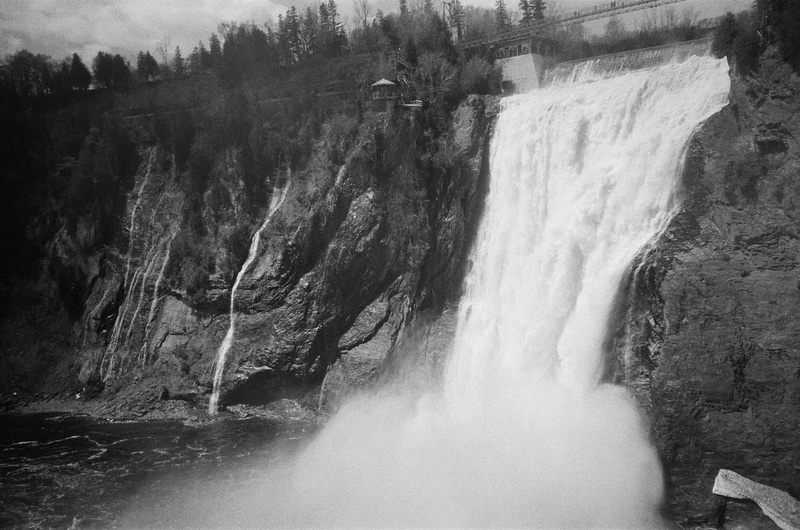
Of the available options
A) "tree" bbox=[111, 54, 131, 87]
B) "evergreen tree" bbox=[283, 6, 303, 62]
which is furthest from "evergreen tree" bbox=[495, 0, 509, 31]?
"tree" bbox=[111, 54, 131, 87]

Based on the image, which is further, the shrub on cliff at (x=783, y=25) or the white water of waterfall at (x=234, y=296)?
the white water of waterfall at (x=234, y=296)

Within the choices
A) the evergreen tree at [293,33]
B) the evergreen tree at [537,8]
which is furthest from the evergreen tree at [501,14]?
the evergreen tree at [293,33]

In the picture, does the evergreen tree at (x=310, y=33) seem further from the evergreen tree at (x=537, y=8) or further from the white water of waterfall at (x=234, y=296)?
the white water of waterfall at (x=234, y=296)

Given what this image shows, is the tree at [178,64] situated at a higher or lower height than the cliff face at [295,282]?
higher

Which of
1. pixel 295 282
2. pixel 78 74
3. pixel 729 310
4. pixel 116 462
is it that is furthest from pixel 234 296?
pixel 78 74

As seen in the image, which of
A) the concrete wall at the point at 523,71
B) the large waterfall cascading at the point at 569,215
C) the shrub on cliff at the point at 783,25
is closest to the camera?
the shrub on cliff at the point at 783,25

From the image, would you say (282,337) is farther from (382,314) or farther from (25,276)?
(25,276)

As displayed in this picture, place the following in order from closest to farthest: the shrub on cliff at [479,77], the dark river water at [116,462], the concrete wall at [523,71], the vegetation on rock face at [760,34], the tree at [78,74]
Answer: the vegetation on rock face at [760,34], the dark river water at [116,462], the shrub on cliff at [479,77], the concrete wall at [523,71], the tree at [78,74]

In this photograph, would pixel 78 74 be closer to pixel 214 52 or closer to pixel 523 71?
pixel 214 52
